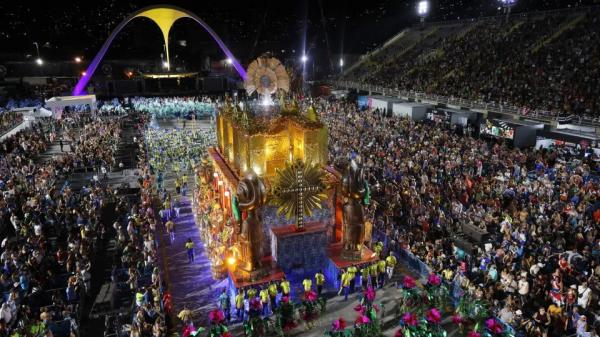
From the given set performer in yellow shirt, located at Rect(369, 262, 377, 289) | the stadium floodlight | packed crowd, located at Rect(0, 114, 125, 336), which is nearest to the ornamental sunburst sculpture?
performer in yellow shirt, located at Rect(369, 262, 377, 289)

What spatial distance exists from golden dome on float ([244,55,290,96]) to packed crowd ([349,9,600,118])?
17.5 metres

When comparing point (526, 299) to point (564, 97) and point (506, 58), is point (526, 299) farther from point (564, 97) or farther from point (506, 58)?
point (506, 58)

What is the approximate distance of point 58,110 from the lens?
31.3 metres

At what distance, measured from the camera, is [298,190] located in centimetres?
1267

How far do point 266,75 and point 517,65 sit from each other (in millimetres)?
23729

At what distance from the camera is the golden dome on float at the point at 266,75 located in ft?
53.9

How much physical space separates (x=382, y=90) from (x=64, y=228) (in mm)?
30654

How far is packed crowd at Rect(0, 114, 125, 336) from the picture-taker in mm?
10812

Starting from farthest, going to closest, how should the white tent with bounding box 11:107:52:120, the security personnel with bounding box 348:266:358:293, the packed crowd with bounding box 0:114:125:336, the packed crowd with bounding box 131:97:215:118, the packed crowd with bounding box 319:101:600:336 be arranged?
1. the packed crowd with bounding box 131:97:215:118
2. the white tent with bounding box 11:107:52:120
3. the security personnel with bounding box 348:266:358:293
4. the packed crowd with bounding box 319:101:600:336
5. the packed crowd with bounding box 0:114:125:336

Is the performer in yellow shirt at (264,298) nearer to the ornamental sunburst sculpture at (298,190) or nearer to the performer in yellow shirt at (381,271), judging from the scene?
the ornamental sunburst sculpture at (298,190)

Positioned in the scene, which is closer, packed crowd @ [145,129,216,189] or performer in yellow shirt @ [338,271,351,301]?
performer in yellow shirt @ [338,271,351,301]

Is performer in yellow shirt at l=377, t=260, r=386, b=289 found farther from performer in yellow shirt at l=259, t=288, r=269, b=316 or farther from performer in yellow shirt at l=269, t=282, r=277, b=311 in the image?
performer in yellow shirt at l=259, t=288, r=269, b=316

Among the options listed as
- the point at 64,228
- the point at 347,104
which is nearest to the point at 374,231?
the point at 64,228

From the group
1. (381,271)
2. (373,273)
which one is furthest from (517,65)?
(373,273)
